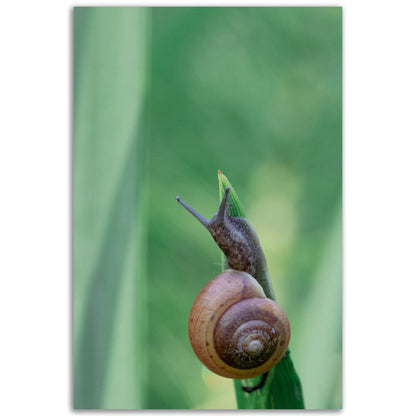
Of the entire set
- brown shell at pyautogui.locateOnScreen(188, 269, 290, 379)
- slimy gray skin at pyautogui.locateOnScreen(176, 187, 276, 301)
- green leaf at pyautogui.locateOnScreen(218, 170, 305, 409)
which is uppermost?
slimy gray skin at pyautogui.locateOnScreen(176, 187, 276, 301)

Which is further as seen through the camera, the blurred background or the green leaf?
the blurred background

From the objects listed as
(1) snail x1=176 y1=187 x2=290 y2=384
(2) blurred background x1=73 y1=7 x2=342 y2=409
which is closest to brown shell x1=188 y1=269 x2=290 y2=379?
(1) snail x1=176 y1=187 x2=290 y2=384

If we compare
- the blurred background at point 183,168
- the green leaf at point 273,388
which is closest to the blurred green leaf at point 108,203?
the blurred background at point 183,168

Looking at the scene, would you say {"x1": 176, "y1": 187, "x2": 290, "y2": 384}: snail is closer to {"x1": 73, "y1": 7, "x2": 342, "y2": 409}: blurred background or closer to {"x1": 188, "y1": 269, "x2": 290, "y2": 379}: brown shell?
{"x1": 188, "y1": 269, "x2": 290, "y2": 379}: brown shell

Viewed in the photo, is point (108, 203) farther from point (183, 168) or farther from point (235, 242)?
point (235, 242)

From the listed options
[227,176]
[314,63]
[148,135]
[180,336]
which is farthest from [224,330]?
[314,63]

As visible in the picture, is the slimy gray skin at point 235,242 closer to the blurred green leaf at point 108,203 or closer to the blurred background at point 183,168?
the blurred background at point 183,168
